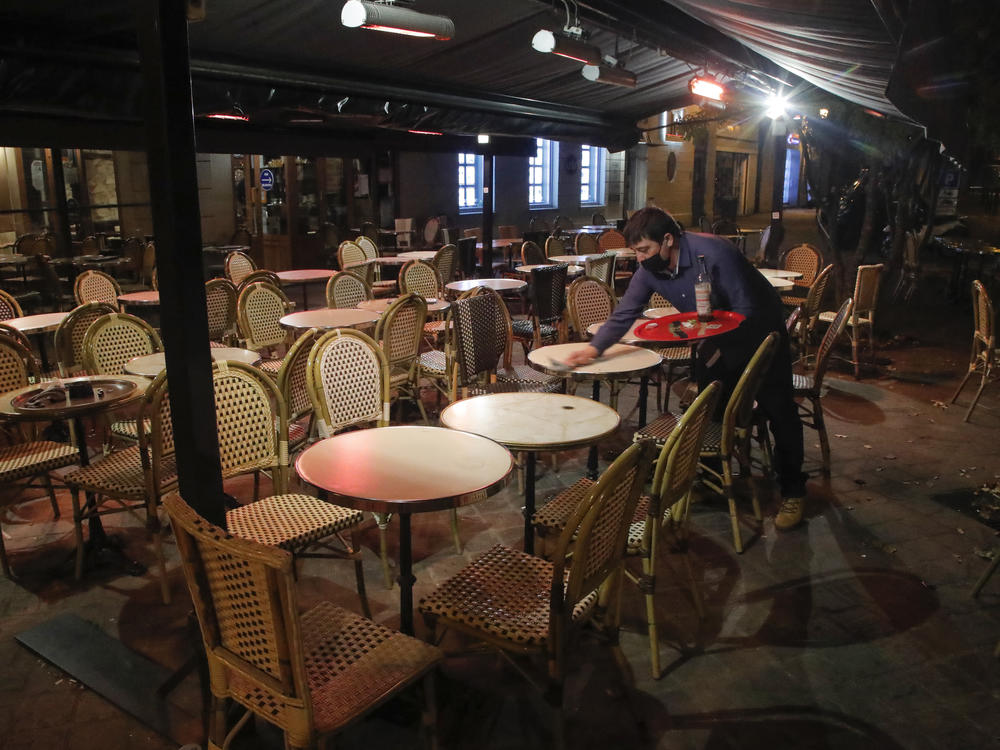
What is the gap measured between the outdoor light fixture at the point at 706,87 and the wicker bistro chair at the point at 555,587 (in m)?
6.59

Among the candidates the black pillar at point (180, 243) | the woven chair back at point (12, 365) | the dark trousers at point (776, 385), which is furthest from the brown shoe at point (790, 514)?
the woven chair back at point (12, 365)

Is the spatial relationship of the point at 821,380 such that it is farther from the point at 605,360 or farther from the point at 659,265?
the point at 605,360

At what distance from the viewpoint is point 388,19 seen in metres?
4.30

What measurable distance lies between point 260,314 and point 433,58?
2.51m

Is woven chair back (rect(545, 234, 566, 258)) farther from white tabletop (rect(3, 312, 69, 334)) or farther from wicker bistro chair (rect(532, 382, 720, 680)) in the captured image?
wicker bistro chair (rect(532, 382, 720, 680))

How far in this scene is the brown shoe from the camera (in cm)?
385

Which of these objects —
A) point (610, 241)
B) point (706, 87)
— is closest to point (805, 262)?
point (706, 87)

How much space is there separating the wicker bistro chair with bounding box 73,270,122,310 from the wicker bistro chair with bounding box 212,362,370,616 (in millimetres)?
3660

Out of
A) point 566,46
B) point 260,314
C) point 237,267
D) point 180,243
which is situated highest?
point 566,46

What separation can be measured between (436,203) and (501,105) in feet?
24.1

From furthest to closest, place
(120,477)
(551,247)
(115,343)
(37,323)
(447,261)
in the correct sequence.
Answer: (551,247) < (447,261) < (37,323) < (115,343) < (120,477)

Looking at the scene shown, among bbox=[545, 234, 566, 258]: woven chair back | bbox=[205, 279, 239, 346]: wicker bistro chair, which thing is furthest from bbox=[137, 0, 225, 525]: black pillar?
bbox=[545, 234, 566, 258]: woven chair back

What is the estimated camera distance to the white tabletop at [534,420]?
2727 mm

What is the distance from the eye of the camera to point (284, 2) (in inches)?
176
